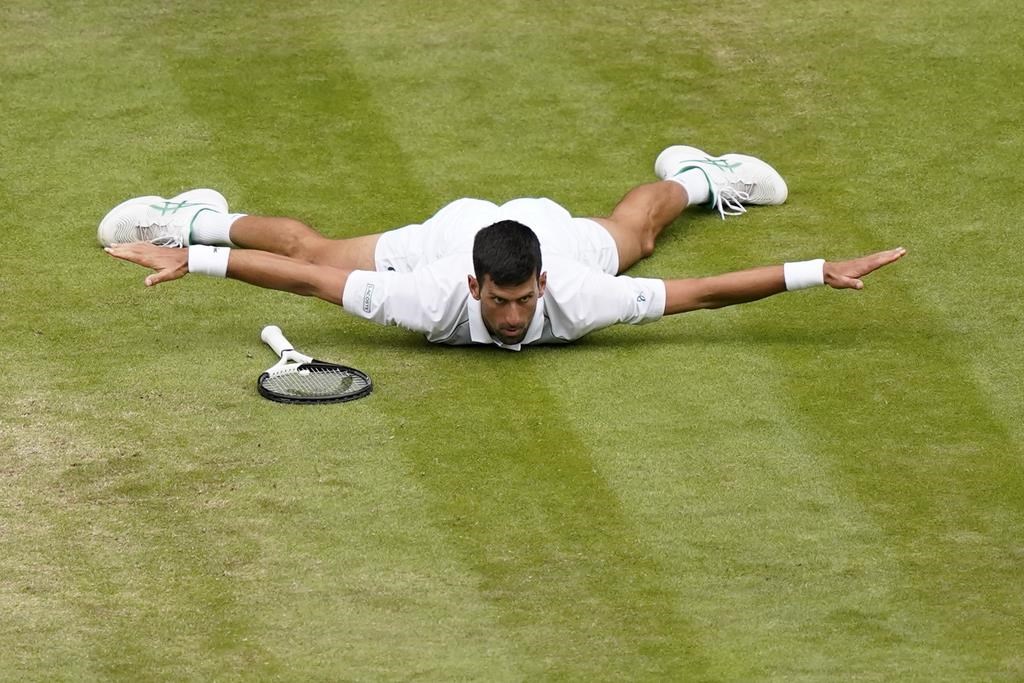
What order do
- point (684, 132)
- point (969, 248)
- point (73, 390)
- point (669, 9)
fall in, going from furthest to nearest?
point (669, 9) → point (684, 132) → point (969, 248) → point (73, 390)

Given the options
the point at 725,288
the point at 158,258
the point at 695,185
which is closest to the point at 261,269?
the point at 158,258

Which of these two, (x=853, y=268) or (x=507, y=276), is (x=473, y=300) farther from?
(x=853, y=268)

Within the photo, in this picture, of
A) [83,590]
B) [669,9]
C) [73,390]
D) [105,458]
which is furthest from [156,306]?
[669,9]

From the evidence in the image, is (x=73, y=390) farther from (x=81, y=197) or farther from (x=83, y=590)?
(x=81, y=197)

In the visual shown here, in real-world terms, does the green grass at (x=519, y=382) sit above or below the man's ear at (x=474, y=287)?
below

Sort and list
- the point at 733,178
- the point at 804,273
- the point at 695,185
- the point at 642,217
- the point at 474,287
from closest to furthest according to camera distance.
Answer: the point at 474,287 < the point at 804,273 < the point at 642,217 < the point at 695,185 < the point at 733,178

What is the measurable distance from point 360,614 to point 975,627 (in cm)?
262

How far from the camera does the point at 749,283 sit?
10547 millimetres

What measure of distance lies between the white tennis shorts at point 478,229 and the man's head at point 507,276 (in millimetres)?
564

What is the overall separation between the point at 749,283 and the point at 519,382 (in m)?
1.38

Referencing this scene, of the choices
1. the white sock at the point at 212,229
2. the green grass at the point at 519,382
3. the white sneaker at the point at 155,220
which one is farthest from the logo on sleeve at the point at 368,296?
the white sneaker at the point at 155,220

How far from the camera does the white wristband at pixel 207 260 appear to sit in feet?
34.6

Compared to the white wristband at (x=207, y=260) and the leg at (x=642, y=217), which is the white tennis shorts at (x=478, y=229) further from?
the white wristband at (x=207, y=260)

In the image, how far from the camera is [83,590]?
8508 mm
